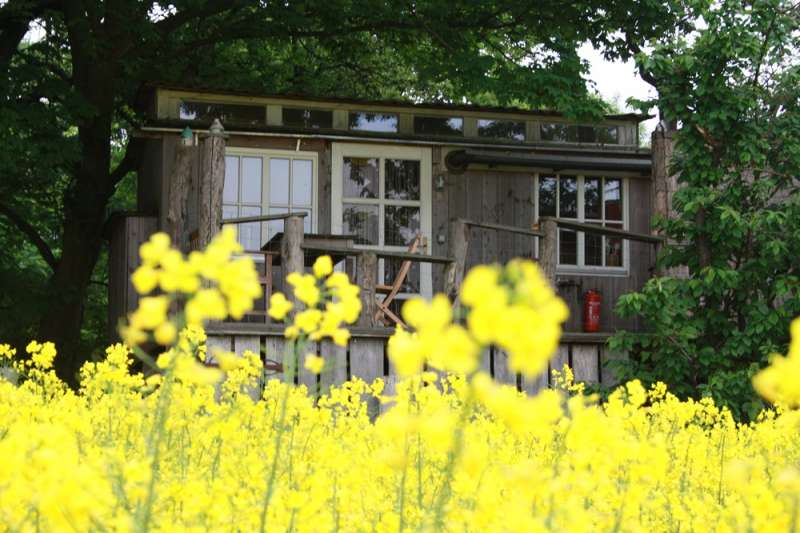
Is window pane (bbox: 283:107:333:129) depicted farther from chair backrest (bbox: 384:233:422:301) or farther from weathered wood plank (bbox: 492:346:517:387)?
weathered wood plank (bbox: 492:346:517:387)

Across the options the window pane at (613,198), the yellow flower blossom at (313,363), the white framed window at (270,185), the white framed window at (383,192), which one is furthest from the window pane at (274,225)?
the yellow flower blossom at (313,363)

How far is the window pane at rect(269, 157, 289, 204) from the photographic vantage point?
48.5 feet

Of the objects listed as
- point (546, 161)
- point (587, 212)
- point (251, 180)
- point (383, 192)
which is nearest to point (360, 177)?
point (383, 192)

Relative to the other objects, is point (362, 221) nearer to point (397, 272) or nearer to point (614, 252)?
point (397, 272)

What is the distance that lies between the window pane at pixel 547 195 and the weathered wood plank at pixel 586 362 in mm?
4608

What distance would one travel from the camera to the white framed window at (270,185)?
14.6 meters

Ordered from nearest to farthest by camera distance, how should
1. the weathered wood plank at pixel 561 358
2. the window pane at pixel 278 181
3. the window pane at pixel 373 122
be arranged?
the weathered wood plank at pixel 561 358, the window pane at pixel 278 181, the window pane at pixel 373 122

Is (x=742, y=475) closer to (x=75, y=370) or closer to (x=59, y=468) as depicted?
(x=59, y=468)

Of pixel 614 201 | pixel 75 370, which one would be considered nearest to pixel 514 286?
pixel 614 201

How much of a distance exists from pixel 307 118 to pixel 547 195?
3.49 meters

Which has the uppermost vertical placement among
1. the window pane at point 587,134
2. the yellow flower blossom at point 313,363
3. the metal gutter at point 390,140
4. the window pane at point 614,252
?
the window pane at point 587,134

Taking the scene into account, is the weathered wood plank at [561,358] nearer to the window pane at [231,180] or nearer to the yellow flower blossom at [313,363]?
the window pane at [231,180]

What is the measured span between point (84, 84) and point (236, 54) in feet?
10.1

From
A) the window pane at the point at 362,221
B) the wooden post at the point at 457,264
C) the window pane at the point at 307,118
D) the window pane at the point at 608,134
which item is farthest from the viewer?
the window pane at the point at 608,134
